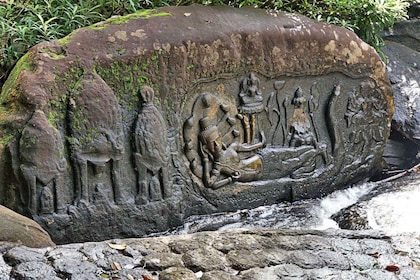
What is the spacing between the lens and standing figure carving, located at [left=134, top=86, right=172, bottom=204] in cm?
399

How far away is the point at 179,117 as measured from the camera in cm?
423

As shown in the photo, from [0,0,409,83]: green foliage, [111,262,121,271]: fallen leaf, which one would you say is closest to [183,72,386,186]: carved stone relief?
[0,0,409,83]: green foliage

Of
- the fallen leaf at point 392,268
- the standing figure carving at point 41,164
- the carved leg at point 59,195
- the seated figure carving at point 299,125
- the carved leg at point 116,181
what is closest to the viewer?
the fallen leaf at point 392,268

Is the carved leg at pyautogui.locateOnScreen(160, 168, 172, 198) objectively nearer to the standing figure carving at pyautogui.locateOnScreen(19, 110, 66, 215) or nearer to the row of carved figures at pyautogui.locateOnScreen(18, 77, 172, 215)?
the row of carved figures at pyautogui.locateOnScreen(18, 77, 172, 215)

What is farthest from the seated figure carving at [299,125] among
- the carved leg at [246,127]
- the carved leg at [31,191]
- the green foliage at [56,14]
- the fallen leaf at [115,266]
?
the fallen leaf at [115,266]

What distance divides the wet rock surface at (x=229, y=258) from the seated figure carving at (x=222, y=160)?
42.4 inches

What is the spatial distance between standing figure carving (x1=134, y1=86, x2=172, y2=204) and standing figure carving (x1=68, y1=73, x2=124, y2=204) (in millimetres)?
150

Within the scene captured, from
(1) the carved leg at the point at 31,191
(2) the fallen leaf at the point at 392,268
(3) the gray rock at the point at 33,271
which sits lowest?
(1) the carved leg at the point at 31,191

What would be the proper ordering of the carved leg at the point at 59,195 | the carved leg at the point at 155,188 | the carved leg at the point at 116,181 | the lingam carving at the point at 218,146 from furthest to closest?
the lingam carving at the point at 218,146, the carved leg at the point at 155,188, the carved leg at the point at 116,181, the carved leg at the point at 59,195

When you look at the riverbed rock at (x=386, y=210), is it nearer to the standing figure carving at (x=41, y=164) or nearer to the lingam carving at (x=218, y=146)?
the lingam carving at (x=218, y=146)

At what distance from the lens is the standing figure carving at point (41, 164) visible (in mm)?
3574

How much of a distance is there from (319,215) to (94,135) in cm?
206

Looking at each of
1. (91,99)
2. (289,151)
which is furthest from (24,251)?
(289,151)

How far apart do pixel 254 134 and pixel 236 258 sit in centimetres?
181
